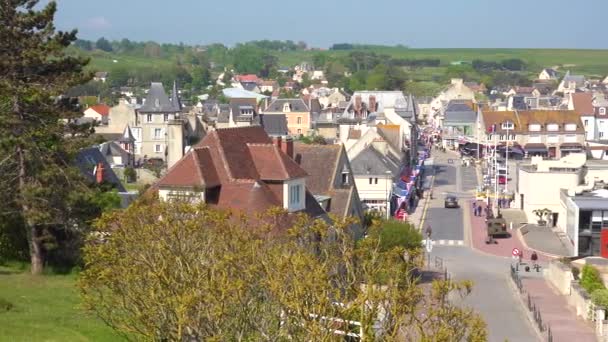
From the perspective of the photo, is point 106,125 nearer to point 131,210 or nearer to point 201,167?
point 201,167

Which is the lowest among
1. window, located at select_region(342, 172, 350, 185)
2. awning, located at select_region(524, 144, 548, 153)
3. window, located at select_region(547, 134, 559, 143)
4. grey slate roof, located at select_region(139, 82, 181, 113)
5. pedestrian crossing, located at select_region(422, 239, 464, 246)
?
pedestrian crossing, located at select_region(422, 239, 464, 246)

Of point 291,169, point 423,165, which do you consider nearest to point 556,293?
point 291,169

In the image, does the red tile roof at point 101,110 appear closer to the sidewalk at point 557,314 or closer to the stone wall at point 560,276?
the sidewalk at point 557,314

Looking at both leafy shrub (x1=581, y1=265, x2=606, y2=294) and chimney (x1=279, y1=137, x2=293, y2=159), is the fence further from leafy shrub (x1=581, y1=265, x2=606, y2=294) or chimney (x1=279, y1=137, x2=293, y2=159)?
chimney (x1=279, y1=137, x2=293, y2=159)

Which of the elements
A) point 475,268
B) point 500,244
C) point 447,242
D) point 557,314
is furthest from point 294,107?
point 557,314

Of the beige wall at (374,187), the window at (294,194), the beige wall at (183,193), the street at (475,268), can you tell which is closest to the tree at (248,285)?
the beige wall at (183,193)

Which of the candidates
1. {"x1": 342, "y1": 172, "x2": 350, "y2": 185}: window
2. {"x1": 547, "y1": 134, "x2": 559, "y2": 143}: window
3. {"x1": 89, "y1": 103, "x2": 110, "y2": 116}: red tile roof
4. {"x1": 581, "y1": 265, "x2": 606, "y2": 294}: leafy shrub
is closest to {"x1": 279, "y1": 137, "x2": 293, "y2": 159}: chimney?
{"x1": 342, "y1": 172, "x2": 350, "y2": 185}: window

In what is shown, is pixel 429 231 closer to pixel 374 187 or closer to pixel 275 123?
pixel 374 187
